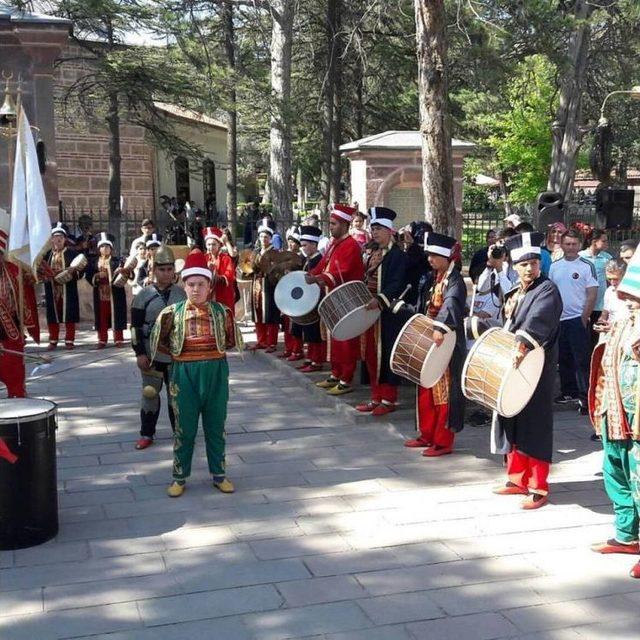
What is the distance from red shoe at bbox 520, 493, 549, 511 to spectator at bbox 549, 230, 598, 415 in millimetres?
2860

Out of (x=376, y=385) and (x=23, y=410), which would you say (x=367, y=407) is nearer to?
(x=376, y=385)

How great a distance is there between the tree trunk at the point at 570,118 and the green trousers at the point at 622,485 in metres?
16.1

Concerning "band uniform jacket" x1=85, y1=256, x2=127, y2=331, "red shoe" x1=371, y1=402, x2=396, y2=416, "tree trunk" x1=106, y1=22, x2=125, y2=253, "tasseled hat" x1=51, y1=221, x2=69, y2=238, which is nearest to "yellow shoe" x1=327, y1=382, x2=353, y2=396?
"red shoe" x1=371, y1=402, x2=396, y2=416

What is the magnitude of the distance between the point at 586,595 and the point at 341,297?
4075 mm

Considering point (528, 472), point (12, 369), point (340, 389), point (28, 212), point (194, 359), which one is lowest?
point (528, 472)

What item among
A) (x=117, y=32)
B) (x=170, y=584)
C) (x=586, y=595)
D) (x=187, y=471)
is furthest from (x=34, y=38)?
(x=586, y=595)

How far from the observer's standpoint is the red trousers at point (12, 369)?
7477mm

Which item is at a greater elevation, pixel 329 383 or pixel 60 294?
pixel 60 294

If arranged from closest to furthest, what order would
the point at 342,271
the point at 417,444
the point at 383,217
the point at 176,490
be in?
1. the point at 176,490
2. the point at 417,444
3. the point at 383,217
4. the point at 342,271

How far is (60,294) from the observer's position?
1238 cm

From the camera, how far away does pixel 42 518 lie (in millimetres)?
5266

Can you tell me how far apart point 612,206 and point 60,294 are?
28.3 ft

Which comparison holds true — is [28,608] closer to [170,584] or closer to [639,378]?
[170,584]

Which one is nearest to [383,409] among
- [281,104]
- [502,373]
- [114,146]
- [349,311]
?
[349,311]
